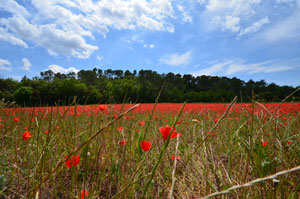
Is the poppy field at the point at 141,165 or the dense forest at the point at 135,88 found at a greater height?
the dense forest at the point at 135,88

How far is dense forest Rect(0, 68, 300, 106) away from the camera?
20.3 metres

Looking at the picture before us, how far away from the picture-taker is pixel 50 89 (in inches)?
974

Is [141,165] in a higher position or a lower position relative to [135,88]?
lower

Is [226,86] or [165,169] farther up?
[226,86]

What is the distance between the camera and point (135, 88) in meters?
25.4

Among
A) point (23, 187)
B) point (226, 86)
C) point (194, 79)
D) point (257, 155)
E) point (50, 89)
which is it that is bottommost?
point (23, 187)

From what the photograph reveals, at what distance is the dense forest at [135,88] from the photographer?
2027 centimetres

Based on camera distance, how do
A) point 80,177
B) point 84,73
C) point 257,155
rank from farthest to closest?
point 84,73 → point 80,177 → point 257,155

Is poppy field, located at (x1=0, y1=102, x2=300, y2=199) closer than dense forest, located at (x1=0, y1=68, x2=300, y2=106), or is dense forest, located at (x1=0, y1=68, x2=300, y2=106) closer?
poppy field, located at (x1=0, y1=102, x2=300, y2=199)

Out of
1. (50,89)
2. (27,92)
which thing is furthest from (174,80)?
(27,92)

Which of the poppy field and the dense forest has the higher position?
the dense forest

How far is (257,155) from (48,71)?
77626mm

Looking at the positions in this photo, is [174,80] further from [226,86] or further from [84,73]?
[84,73]

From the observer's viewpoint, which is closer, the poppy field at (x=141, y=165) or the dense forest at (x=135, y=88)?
the poppy field at (x=141, y=165)
